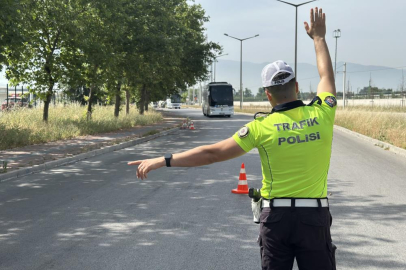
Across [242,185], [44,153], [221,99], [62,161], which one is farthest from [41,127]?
[221,99]

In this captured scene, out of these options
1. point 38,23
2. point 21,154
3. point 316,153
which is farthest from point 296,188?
point 38,23

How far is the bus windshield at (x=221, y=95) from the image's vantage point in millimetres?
49156

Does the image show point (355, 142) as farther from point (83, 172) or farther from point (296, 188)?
point (296, 188)

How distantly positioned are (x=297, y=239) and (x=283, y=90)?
0.85 metres

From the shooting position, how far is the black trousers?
8.76ft

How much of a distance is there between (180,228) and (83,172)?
6005mm

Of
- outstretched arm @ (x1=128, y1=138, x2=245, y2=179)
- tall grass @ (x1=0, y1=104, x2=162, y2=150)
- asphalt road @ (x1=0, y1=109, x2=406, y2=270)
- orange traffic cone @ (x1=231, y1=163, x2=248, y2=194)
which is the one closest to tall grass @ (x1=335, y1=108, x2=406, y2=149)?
asphalt road @ (x1=0, y1=109, x2=406, y2=270)

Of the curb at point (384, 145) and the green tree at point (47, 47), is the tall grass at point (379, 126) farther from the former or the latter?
the green tree at point (47, 47)

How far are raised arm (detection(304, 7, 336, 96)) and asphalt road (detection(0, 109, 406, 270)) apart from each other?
7.74 ft

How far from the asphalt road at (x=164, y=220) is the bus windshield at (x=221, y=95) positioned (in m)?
37.6

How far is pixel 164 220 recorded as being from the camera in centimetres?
668

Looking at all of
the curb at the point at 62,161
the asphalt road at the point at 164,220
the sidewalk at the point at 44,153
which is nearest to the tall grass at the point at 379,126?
the asphalt road at the point at 164,220

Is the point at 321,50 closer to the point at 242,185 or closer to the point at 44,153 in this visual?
the point at 242,185

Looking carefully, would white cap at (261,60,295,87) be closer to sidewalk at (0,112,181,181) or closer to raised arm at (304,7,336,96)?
raised arm at (304,7,336,96)
